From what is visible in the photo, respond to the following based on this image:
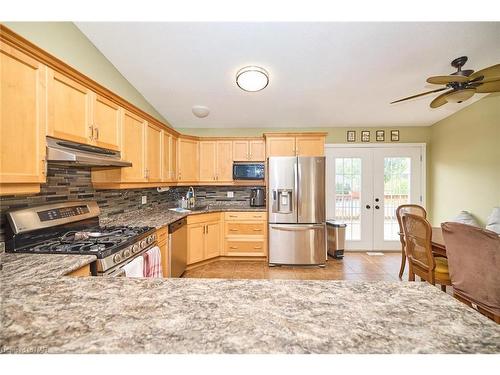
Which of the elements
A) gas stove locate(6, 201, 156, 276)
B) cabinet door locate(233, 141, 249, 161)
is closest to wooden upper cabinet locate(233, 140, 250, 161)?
cabinet door locate(233, 141, 249, 161)

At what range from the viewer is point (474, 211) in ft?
10.9

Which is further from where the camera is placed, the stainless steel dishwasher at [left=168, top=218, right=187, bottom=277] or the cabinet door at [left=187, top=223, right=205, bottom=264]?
the cabinet door at [left=187, top=223, right=205, bottom=264]

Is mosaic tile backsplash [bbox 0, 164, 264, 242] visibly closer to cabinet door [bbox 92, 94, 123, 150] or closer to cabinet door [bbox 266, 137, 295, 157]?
cabinet door [bbox 92, 94, 123, 150]

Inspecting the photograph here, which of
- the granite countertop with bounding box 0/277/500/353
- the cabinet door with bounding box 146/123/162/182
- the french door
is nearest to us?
the granite countertop with bounding box 0/277/500/353

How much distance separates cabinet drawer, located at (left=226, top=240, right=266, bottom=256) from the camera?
12.2ft

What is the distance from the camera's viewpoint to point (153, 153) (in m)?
2.96

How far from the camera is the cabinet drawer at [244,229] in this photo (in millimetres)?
3734

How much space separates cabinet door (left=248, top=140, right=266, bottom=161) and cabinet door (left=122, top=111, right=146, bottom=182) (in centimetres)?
190

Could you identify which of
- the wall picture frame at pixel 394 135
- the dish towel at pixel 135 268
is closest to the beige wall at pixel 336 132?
the wall picture frame at pixel 394 135

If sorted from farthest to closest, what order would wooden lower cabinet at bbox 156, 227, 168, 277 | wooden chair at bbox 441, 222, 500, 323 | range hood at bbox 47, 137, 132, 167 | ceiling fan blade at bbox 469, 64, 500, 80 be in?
wooden lower cabinet at bbox 156, 227, 168, 277
ceiling fan blade at bbox 469, 64, 500, 80
wooden chair at bbox 441, 222, 500, 323
range hood at bbox 47, 137, 132, 167

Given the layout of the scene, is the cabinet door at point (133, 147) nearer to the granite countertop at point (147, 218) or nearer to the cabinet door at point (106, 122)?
the cabinet door at point (106, 122)

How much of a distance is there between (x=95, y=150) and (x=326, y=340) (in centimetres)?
200
